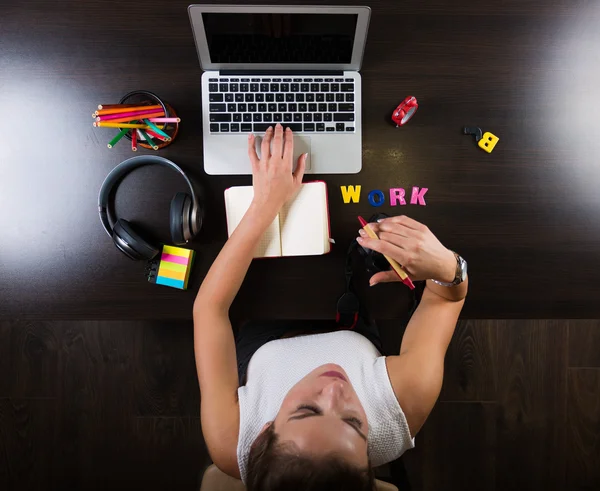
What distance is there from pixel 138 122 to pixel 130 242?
260 mm

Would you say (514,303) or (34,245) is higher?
(34,245)

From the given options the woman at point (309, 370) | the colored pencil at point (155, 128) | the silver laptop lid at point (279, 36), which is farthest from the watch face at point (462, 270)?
the colored pencil at point (155, 128)

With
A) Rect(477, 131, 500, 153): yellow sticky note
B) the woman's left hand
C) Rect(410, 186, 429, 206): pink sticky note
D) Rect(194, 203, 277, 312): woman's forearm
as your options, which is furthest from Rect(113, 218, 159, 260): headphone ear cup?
Rect(477, 131, 500, 153): yellow sticky note

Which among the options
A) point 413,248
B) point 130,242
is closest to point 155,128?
point 130,242

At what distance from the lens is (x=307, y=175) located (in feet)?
3.37

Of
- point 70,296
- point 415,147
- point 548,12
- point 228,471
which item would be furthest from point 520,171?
point 70,296

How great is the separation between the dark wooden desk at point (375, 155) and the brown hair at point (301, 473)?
0.36 meters

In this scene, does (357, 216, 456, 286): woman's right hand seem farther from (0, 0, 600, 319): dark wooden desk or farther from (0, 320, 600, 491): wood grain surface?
(0, 320, 600, 491): wood grain surface

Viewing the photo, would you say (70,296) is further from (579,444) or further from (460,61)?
(579,444)

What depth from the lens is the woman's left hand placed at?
0.96 meters

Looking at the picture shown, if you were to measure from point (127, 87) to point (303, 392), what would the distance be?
78 cm

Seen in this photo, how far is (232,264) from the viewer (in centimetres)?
94

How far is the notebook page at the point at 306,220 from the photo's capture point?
39.5 inches

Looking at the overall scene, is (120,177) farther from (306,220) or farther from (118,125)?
(306,220)
